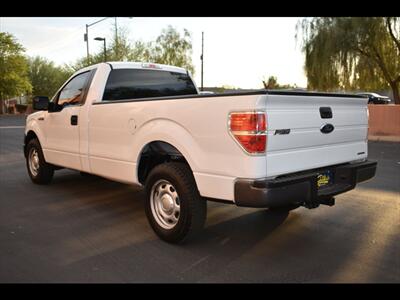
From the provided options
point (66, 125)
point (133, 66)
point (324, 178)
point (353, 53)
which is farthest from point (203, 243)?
point (353, 53)

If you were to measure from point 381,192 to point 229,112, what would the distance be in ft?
13.1

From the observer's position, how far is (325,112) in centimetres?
396

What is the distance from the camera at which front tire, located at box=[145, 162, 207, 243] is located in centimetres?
388

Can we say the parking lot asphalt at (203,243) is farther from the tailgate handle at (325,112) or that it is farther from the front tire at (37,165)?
the tailgate handle at (325,112)

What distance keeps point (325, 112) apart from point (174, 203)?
1.75 m

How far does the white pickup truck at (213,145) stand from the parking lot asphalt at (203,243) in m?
0.36

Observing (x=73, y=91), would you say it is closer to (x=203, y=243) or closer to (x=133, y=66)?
(x=133, y=66)

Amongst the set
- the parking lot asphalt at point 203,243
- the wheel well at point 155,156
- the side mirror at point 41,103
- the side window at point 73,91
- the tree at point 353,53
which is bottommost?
the parking lot asphalt at point 203,243

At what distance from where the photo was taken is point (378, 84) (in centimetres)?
1945

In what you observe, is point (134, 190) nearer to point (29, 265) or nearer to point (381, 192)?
point (29, 265)

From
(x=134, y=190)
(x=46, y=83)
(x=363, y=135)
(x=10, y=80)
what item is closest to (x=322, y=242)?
(x=363, y=135)

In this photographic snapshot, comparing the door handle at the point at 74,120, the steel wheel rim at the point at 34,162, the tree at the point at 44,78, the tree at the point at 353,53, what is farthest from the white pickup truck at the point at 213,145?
the tree at the point at 44,78

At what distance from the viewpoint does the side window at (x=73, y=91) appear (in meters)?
5.74

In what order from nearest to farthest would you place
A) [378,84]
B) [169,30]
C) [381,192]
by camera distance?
[381,192] < [378,84] < [169,30]
